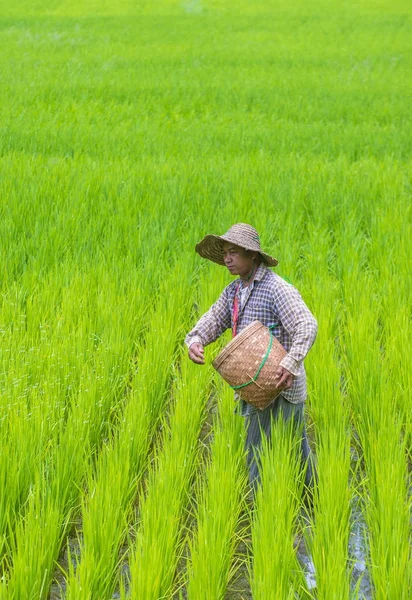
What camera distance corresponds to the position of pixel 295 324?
8.05 ft

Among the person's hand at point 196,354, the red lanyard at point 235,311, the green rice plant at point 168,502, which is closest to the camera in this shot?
the green rice plant at point 168,502

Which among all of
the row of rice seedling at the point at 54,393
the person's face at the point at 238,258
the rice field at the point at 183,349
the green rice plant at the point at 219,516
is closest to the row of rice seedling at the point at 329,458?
the rice field at the point at 183,349

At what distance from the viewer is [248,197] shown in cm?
530

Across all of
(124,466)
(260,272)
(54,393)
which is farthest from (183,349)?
(124,466)

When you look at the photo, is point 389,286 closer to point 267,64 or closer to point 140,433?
point 140,433

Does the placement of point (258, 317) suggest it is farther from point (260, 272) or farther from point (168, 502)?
point (168, 502)

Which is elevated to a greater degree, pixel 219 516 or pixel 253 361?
pixel 253 361

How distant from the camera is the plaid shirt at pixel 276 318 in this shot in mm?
2404

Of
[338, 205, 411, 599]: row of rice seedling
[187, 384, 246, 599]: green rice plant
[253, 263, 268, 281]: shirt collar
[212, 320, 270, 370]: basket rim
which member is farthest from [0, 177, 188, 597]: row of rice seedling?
[338, 205, 411, 599]: row of rice seedling

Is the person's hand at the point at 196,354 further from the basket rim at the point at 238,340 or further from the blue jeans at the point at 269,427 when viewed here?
the blue jeans at the point at 269,427

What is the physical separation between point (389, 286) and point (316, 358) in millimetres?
890

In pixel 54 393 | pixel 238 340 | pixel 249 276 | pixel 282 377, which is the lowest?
pixel 54 393

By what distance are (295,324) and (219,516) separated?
65 centimetres

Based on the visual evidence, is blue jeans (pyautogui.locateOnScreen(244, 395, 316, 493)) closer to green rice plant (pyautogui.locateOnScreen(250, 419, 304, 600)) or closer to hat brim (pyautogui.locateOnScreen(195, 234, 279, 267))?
green rice plant (pyautogui.locateOnScreen(250, 419, 304, 600))
